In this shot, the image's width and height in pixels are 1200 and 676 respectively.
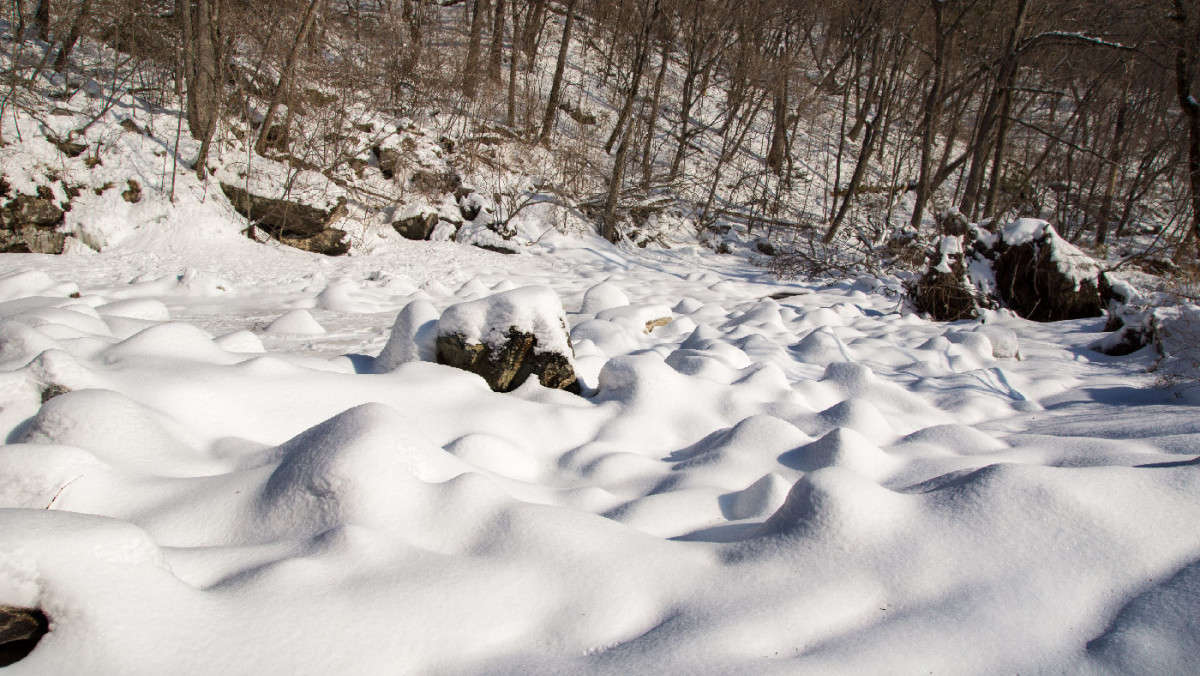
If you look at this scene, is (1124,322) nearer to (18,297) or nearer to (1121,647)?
(1121,647)

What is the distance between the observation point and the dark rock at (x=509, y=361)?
10.1 feet

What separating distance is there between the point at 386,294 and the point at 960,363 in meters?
4.87

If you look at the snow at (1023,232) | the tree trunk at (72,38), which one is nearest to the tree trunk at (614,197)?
the snow at (1023,232)

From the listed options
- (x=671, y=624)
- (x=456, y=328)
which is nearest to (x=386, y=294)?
(x=456, y=328)

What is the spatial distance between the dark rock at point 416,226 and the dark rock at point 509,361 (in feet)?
20.6

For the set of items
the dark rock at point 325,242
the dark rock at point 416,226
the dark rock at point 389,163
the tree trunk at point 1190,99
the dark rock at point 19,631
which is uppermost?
the tree trunk at point 1190,99

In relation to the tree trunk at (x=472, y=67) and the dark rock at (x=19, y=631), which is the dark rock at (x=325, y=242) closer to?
the tree trunk at (x=472, y=67)

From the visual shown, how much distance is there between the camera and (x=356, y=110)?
10648 millimetres

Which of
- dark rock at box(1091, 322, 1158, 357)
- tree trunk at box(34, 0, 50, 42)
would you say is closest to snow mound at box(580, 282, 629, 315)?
dark rock at box(1091, 322, 1158, 357)

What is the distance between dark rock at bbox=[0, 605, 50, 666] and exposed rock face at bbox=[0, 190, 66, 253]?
7425 millimetres

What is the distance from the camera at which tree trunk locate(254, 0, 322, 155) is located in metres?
7.97

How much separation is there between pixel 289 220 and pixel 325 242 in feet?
1.63

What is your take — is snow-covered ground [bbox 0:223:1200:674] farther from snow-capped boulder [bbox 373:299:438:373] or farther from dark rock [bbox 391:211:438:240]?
dark rock [bbox 391:211:438:240]

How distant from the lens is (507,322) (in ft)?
10.3
